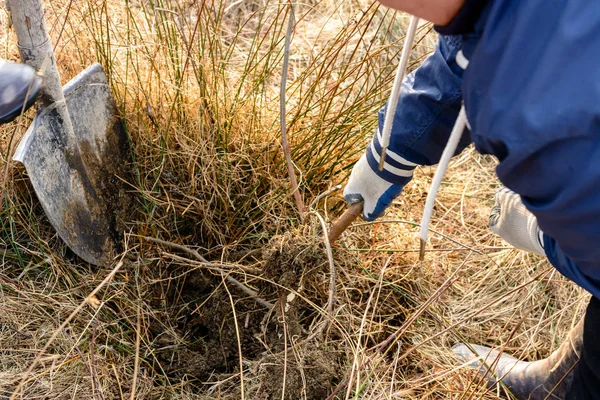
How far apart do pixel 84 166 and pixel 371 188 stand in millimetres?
901

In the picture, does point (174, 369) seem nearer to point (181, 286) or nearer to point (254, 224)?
point (181, 286)

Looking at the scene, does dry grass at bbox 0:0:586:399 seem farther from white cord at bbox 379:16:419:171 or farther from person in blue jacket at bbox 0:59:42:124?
white cord at bbox 379:16:419:171

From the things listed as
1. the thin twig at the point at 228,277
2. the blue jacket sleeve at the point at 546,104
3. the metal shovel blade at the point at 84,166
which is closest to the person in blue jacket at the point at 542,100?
the blue jacket sleeve at the point at 546,104

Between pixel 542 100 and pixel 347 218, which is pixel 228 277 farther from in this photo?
pixel 542 100

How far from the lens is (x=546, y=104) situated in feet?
2.91

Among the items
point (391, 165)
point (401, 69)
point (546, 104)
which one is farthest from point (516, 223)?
point (546, 104)

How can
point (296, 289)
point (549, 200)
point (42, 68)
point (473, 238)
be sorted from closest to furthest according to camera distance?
point (549, 200)
point (42, 68)
point (296, 289)
point (473, 238)

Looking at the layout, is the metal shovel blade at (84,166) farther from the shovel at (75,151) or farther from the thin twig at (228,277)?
the thin twig at (228,277)

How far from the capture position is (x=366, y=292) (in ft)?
6.44

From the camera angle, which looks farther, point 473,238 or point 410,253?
point 473,238

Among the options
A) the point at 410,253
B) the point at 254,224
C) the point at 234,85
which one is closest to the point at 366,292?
the point at 410,253

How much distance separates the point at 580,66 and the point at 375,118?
1.19 m

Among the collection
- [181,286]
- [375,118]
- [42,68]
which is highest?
[42,68]

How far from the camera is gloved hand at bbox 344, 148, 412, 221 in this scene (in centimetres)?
164
